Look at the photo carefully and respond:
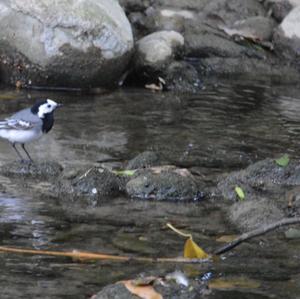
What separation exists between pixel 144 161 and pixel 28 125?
1218mm

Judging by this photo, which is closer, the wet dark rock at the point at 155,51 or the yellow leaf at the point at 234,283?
the yellow leaf at the point at 234,283

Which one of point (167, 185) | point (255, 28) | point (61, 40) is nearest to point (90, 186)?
point (167, 185)

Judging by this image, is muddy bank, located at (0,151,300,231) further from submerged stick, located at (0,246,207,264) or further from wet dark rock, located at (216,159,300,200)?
submerged stick, located at (0,246,207,264)

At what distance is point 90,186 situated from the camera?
23.5 feet

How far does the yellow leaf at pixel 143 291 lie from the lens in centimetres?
464

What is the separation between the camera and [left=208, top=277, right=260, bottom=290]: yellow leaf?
203 inches

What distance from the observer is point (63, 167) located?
787 cm

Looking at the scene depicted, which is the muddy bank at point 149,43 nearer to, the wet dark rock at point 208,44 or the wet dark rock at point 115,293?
the wet dark rock at point 208,44

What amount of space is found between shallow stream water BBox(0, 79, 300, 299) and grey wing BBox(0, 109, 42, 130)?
0.34 meters

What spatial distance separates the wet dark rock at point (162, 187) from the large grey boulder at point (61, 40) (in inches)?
171

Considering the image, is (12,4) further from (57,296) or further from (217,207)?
(57,296)

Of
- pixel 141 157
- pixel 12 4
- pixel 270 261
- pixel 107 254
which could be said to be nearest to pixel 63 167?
pixel 141 157

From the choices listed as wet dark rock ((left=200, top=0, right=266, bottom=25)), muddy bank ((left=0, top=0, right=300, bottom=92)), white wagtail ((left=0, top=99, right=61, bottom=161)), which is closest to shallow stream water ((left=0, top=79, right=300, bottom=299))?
white wagtail ((left=0, top=99, right=61, bottom=161))

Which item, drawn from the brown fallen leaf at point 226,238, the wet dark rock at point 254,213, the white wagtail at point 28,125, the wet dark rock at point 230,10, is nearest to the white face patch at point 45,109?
the white wagtail at point 28,125
